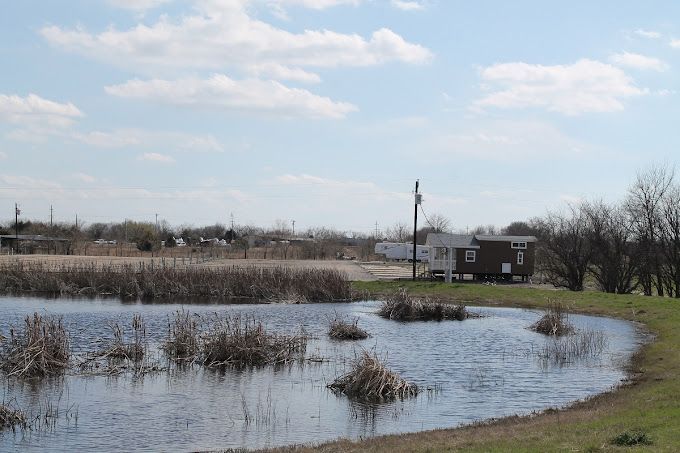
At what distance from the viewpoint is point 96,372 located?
75.6 ft

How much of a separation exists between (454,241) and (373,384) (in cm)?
4713

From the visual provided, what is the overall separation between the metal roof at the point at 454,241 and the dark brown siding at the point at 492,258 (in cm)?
51

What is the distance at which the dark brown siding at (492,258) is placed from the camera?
66.6m

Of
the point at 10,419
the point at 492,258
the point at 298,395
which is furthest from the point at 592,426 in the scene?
the point at 492,258

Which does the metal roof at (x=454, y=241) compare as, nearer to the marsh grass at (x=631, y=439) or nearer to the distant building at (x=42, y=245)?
the marsh grass at (x=631, y=439)

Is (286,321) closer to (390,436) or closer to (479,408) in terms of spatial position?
(479,408)

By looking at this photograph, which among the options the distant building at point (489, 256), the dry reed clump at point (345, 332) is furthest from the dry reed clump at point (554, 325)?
the distant building at point (489, 256)

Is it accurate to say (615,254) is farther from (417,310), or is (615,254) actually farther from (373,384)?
(373,384)

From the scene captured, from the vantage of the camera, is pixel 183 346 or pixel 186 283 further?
pixel 186 283

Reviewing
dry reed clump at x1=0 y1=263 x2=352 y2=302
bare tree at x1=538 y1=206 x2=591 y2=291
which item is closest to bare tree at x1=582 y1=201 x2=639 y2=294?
bare tree at x1=538 y1=206 x2=591 y2=291

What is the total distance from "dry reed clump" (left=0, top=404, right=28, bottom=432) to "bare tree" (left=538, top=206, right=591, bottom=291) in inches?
2175

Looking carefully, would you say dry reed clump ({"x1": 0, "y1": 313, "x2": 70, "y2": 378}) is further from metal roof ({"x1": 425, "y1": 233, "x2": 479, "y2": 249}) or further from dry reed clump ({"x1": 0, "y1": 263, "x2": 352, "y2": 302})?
metal roof ({"x1": 425, "y1": 233, "x2": 479, "y2": 249})

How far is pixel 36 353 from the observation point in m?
22.0

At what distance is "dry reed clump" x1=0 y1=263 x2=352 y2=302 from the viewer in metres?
50.4
